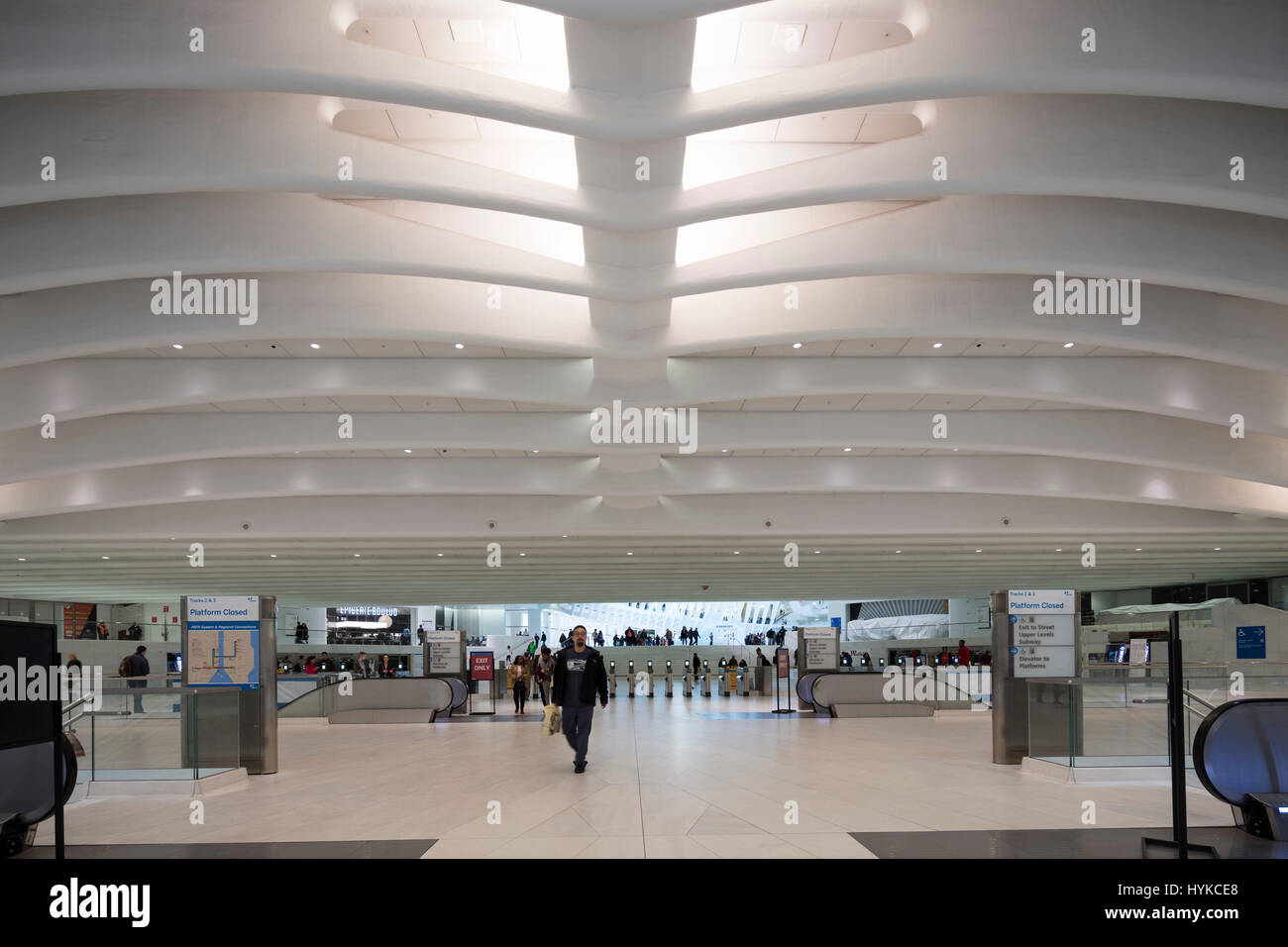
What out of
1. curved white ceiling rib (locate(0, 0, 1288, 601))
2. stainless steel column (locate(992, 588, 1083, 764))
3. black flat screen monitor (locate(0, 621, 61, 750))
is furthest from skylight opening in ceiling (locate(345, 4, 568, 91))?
stainless steel column (locate(992, 588, 1083, 764))

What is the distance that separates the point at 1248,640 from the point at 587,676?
1116 inches

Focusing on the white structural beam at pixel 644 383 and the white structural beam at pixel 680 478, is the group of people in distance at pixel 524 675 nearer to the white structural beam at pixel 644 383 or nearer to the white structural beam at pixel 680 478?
the white structural beam at pixel 680 478

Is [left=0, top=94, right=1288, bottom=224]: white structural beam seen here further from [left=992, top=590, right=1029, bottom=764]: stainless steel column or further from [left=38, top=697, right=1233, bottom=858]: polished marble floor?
[left=992, top=590, right=1029, bottom=764]: stainless steel column

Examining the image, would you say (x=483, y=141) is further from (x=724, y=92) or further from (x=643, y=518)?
(x=643, y=518)

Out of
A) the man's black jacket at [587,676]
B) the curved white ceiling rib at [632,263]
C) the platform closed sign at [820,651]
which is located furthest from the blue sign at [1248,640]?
the man's black jacket at [587,676]

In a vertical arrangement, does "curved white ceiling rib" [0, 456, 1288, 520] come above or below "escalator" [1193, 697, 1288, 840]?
above

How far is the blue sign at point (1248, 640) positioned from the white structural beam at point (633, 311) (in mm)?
23079

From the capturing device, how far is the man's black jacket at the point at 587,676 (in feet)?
42.3

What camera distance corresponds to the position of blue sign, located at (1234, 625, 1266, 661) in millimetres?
31672

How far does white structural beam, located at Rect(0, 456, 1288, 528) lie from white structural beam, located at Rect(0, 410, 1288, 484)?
2.89 m

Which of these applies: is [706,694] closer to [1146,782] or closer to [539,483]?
[539,483]

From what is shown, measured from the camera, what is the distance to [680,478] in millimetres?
21328

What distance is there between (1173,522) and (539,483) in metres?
15.6

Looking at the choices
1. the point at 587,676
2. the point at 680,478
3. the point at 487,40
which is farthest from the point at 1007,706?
the point at 487,40
